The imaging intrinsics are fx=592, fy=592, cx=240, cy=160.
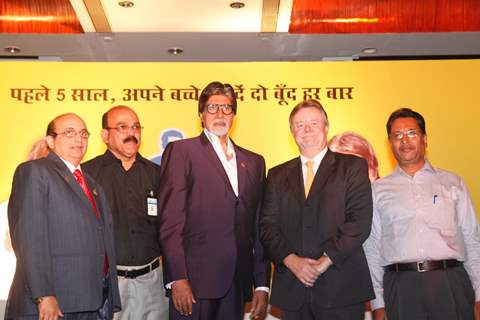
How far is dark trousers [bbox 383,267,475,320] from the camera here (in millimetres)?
3283

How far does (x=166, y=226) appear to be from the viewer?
10.9 feet

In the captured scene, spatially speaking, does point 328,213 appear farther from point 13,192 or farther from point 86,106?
point 86,106

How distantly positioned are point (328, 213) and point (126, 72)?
2.48 m

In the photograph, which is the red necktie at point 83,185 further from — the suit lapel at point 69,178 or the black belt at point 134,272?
the black belt at point 134,272

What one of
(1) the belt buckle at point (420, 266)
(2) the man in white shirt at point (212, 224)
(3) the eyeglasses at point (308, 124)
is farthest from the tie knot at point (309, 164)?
(1) the belt buckle at point (420, 266)

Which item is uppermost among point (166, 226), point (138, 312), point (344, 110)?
point (344, 110)

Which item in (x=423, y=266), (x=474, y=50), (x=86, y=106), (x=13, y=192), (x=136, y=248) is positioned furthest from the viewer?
(x=474, y=50)

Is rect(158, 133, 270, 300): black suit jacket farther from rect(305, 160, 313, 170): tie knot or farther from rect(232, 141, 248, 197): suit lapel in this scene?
rect(305, 160, 313, 170): tie knot

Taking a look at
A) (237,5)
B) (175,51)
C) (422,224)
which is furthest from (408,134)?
(175,51)

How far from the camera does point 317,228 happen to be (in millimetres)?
3207

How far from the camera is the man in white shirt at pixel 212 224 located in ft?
10.8

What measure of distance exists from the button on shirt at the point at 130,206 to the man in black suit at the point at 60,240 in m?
0.34

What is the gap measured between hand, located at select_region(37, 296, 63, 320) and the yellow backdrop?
206 cm

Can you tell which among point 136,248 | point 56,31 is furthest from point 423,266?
point 56,31
